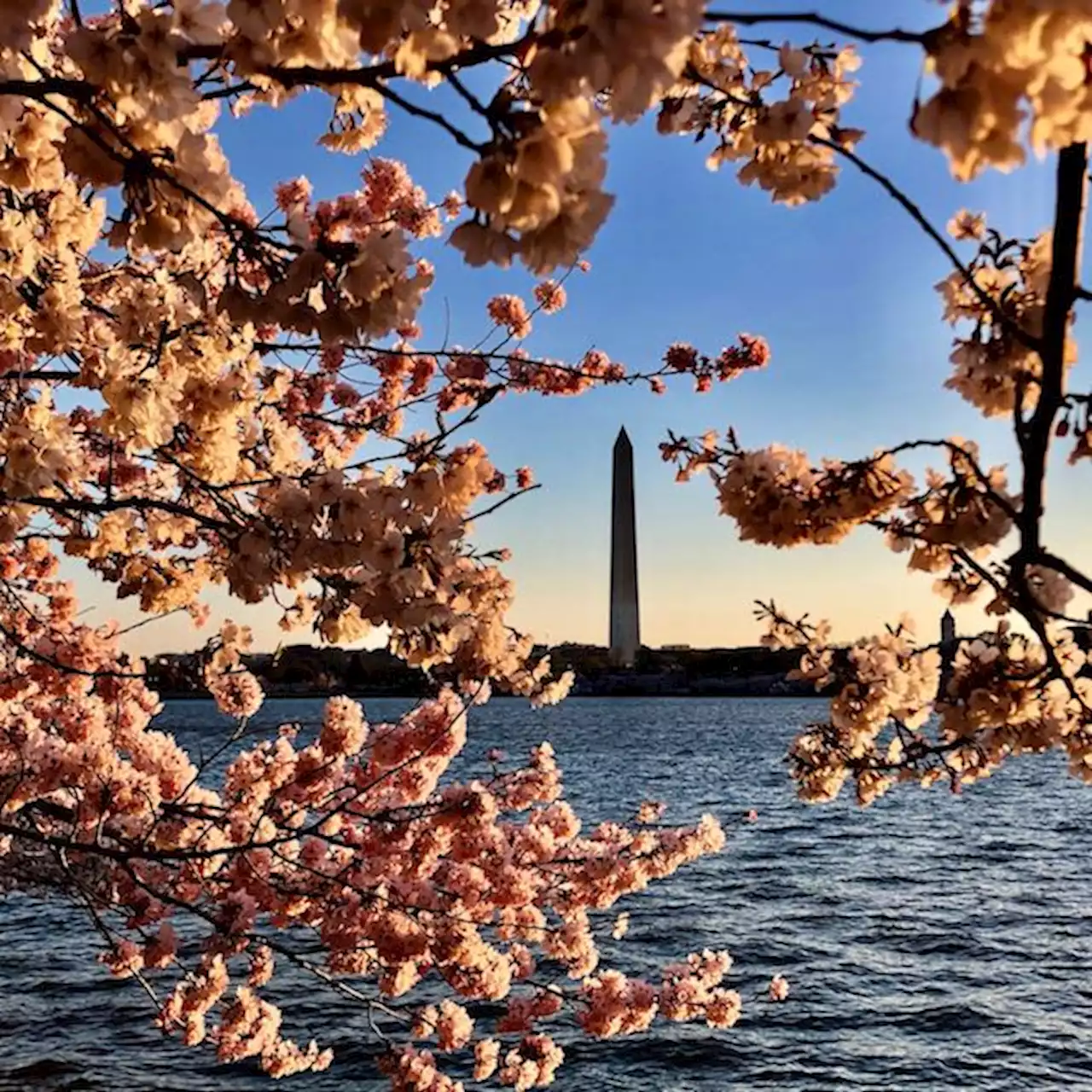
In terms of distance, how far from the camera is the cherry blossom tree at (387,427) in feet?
7.16

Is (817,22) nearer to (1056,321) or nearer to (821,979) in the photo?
(1056,321)

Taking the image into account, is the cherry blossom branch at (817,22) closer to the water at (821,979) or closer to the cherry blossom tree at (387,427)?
the cherry blossom tree at (387,427)

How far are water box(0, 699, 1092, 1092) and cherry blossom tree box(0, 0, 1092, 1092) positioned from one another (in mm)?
3956

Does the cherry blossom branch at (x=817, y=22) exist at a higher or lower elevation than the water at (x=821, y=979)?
higher

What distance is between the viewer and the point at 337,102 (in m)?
3.94

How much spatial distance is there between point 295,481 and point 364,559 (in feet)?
2.29

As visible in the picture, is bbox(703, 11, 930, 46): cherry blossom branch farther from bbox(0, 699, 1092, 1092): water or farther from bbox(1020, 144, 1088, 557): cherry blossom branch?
bbox(0, 699, 1092, 1092): water

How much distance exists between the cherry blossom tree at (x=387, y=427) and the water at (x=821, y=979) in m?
3.96

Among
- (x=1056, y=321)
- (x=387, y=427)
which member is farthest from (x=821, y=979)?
(x=1056, y=321)

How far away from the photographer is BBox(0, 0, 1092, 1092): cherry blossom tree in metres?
2.18

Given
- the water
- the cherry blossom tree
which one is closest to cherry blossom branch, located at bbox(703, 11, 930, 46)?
the cherry blossom tree

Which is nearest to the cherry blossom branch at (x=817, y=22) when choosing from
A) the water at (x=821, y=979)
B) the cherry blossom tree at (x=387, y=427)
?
the cherry blossom tree at (x=387, y=427)

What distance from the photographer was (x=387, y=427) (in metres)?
9.74

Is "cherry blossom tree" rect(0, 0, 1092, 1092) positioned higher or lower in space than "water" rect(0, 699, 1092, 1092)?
higher
